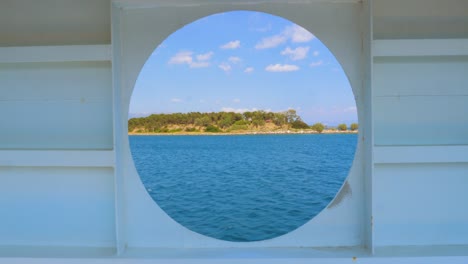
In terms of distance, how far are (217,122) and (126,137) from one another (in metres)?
31.8

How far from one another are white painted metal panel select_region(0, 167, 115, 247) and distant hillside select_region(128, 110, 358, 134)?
30.9m

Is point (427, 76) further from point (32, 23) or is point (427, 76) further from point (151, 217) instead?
point (32, 23)

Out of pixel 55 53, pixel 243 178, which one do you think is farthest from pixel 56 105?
pixel 243 178

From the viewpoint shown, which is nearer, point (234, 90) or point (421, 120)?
point (421, 120)

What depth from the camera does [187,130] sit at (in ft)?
117

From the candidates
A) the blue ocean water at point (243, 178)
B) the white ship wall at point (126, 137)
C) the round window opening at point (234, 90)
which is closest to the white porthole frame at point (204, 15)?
the white ship wall at point (126, 137)

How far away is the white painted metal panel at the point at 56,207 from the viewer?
1.66 m

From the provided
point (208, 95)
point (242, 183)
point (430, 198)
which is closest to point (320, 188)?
point (242, 183)

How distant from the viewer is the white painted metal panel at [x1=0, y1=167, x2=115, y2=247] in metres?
1.66

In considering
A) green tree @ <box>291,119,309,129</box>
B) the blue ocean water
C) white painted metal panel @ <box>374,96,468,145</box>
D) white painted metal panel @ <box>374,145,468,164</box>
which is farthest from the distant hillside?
white painted metal panel @ <box>374,145,468,164</box>

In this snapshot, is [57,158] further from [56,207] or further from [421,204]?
[421,204]

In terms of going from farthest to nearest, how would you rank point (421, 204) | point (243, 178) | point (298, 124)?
1. point (298, 124)
2. point (243, 178)
3. point (421, 204)

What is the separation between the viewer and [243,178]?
86.0 feet

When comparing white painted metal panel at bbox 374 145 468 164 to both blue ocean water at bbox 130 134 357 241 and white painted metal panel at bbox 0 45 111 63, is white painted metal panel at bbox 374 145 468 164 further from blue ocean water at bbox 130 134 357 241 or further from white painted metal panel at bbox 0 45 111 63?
blue ocean water at bbox 130 134 357 241
